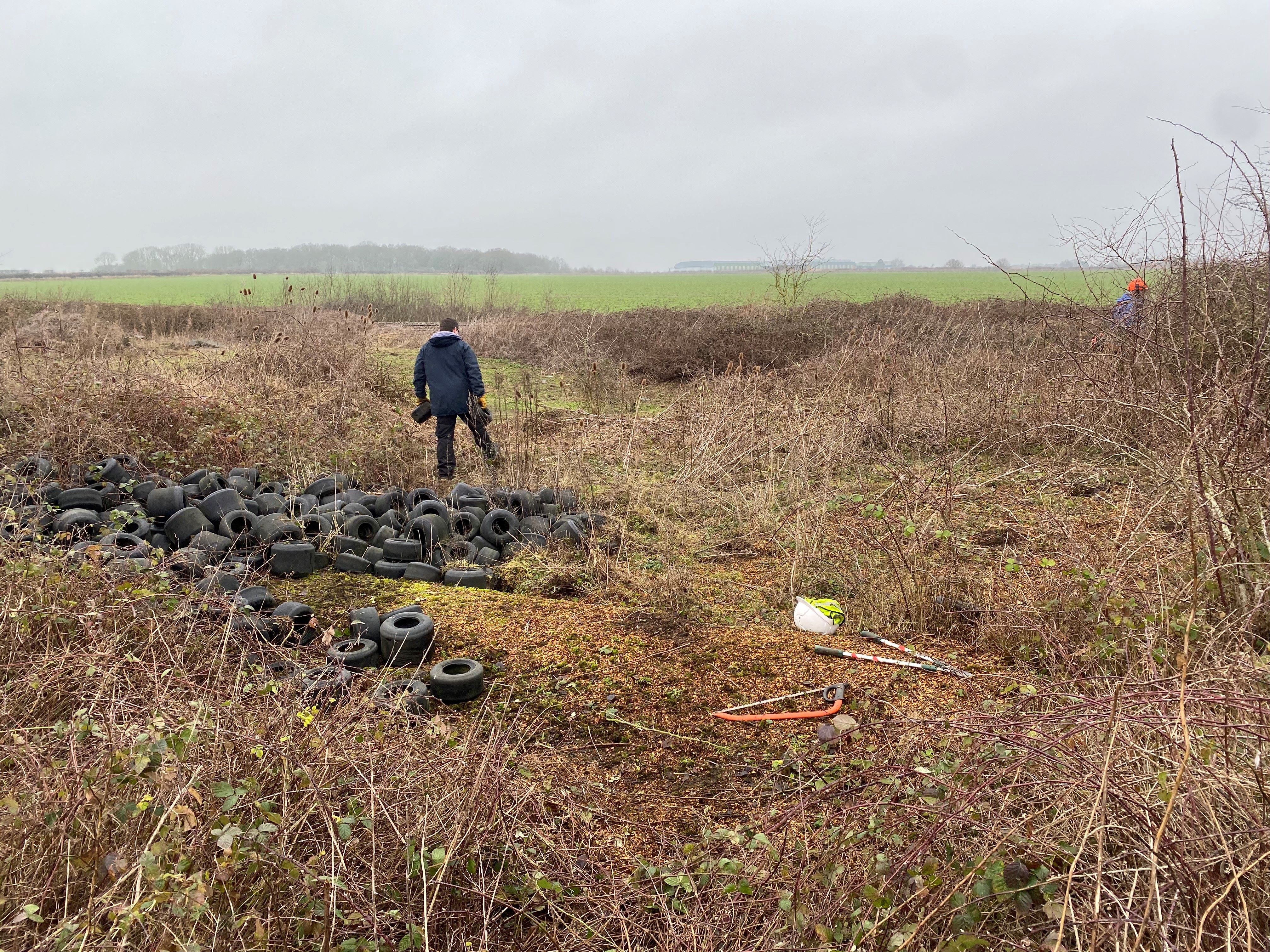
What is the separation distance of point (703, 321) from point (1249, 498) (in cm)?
1535

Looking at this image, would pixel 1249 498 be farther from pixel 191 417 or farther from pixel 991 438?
pixel 191 417

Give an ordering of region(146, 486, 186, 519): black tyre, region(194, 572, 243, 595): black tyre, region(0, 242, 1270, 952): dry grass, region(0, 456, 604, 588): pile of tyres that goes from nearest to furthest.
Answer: region(0, 242, 1270, 952): dry grass, region(194, 572, 243, 595): black tyre, region(0, 456, 604, 588): pile of tyres, region(146, 486, 186, 519): black tyre

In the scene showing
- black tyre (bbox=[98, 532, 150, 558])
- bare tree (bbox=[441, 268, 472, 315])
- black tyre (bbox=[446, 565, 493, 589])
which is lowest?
black tyre (bbox=[446, 565, 493, 589])

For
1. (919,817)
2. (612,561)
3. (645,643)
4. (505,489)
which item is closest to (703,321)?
(505,489)

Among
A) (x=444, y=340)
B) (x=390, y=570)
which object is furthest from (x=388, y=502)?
(x=444, y=340)

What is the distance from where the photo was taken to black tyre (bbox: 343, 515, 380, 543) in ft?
19.9

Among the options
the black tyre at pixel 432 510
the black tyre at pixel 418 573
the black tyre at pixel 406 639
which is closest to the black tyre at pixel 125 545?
the black tyre at pixel 406 639

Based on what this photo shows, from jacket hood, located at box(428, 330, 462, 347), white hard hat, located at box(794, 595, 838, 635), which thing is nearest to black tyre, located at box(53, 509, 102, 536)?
jacket hood, located at box(428, 330, 462, 347)

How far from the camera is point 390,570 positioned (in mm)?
5801

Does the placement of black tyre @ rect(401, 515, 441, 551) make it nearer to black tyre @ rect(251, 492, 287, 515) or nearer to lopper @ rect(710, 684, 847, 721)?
black tyre @ rect(251, 492, 287, 515)

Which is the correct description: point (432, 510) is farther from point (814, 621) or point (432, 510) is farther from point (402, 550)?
point (814, 621)

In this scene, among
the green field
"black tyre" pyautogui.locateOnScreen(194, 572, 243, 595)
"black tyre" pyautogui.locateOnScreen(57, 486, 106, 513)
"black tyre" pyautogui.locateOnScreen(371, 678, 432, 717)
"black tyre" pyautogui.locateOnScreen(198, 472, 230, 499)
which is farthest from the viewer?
the green field

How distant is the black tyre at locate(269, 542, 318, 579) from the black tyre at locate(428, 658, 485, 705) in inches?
76.9

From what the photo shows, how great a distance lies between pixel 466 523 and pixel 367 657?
2319 millimetres
